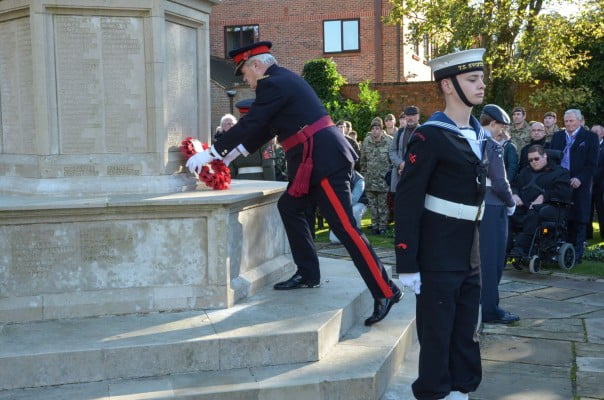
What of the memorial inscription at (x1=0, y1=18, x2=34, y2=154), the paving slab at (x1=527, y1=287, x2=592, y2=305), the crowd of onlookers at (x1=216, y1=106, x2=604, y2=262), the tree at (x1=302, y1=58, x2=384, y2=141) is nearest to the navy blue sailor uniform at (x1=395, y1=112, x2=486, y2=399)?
the memorial inscription at (x1=0, y1=18, x2=34, y2=154)

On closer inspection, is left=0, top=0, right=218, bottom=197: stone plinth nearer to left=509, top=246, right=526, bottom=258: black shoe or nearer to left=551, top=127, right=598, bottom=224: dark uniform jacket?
left=509, top=246, right=526, bottom=258: black shoe

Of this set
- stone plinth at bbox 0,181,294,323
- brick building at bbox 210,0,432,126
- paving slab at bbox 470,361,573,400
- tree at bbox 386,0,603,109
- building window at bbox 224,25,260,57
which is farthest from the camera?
building window at bbox 224,25,260,57

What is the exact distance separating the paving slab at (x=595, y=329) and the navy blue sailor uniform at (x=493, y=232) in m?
0.78

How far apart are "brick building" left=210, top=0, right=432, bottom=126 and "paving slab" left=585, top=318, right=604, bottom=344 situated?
22324 millimetres

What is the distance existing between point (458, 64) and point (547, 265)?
669 cm

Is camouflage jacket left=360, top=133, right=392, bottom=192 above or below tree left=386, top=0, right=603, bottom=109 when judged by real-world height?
below

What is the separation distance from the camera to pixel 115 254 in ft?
17.6

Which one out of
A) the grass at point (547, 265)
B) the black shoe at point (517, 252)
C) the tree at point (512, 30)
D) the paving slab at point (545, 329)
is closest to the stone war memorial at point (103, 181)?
the paving slab at point (545, 329)

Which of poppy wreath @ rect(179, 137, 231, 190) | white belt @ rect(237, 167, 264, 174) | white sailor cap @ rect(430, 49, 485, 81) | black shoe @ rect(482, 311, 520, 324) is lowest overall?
black shoe @ rect(482, 311, 520, 324)

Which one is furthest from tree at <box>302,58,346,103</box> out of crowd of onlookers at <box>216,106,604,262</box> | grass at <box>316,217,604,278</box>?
crowd of onlookers at <box>216,106,604,262</box>

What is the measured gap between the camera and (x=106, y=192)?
222 inches

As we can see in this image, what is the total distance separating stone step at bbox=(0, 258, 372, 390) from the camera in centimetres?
457

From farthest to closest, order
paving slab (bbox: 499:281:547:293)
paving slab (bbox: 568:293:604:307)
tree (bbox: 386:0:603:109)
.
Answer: tree (bbox: 386:0:603:109), paving slab (bbox: 499:281:547:293), paving slab (bbox: 568:293:604:307)

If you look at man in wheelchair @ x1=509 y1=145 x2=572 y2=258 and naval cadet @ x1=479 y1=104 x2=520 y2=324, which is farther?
man in wheelchair @ x1=509 y1=145 x2=572 y2=258
